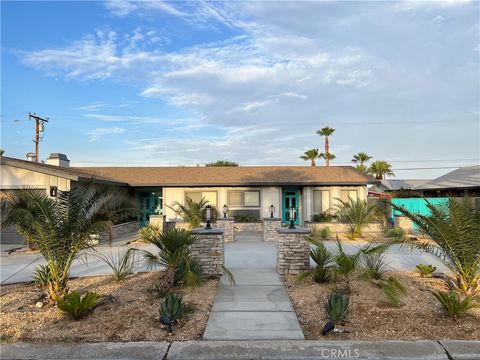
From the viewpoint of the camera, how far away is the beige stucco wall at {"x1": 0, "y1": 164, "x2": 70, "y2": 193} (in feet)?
51.0

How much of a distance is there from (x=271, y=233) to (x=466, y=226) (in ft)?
30.7

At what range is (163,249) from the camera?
22.5ft

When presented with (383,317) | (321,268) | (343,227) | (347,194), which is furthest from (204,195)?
(383,317)

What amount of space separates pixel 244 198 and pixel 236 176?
62.7 inches

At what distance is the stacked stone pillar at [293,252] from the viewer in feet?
28.3

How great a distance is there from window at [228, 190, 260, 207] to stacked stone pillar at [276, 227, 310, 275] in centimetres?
1319

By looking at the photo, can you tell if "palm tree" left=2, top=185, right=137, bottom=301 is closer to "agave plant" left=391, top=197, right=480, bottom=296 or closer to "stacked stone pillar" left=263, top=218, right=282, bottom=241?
"agave plant" left=391, top=197, right=480, bottom=296

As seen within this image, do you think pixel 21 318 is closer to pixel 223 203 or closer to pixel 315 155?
pixel 223 203

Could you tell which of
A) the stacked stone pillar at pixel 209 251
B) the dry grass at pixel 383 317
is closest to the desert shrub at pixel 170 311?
the dry grass at pixel 383 317

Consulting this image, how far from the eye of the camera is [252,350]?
15.2ft

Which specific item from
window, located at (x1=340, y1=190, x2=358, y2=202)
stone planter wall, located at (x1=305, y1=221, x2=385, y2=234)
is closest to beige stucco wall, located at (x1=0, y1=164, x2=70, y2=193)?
stone planter wall, located at (x1=305, y1=221, x2=385, y2=234)

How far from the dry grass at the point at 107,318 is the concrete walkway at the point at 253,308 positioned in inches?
9.7

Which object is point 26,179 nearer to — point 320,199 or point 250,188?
point 250,188

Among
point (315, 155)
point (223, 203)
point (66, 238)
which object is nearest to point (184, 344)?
point (66, 238)
